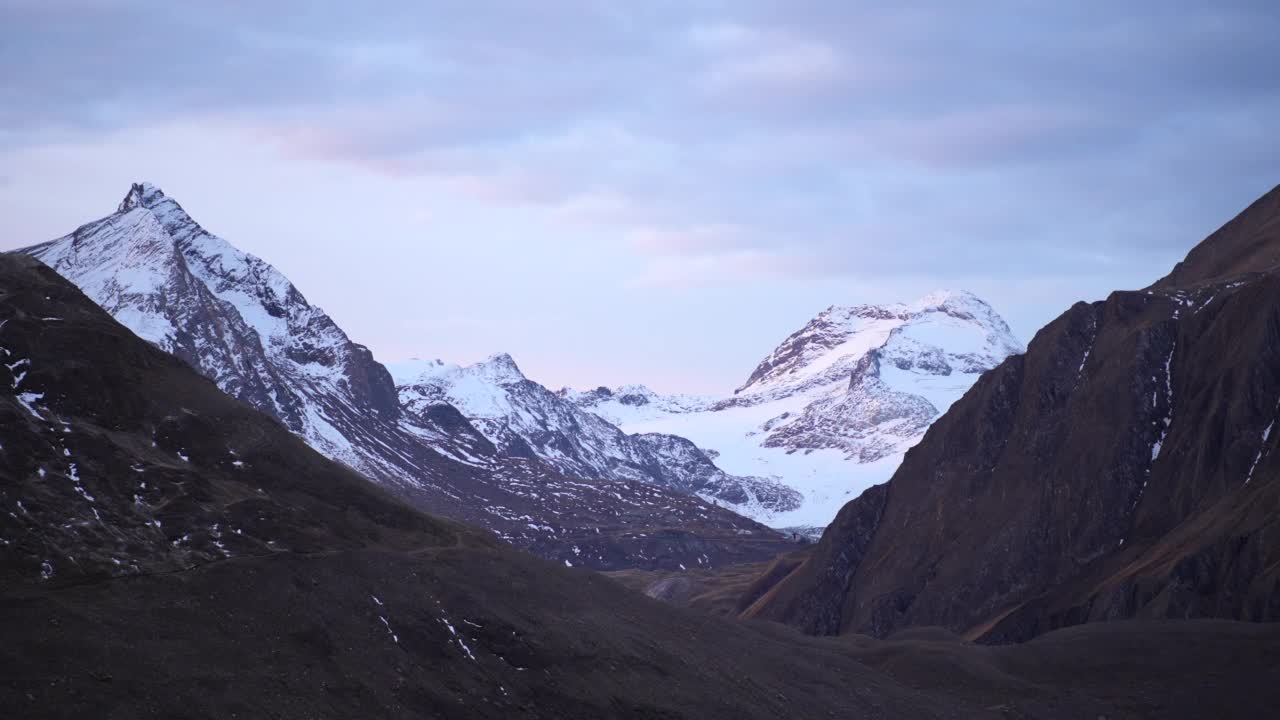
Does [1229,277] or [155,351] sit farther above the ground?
[1229,277]

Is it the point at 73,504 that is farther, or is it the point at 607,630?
the point at 607,630

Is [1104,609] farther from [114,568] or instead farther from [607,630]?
[114,568]

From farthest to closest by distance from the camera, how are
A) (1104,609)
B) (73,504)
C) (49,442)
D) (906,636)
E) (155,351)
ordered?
1. (1104,609)
2. (906,636)
3. (155,351)
4. (49,442)
5. (73,504)

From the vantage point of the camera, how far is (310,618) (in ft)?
265

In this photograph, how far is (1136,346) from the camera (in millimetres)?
187875

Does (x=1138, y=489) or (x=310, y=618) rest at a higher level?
(x=1138, y=489)

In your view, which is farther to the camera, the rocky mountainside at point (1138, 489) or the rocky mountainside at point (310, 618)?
A: the rocky mountainside at point (1138, 489)

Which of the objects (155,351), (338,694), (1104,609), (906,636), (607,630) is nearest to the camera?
(338,694)

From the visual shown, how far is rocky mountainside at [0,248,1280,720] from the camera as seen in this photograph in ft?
233

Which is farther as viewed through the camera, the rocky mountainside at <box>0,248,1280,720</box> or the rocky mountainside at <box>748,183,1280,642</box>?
the rocky mountainside at <box>748,183,1280,642</box>

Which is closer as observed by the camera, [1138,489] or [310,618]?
[310,618]

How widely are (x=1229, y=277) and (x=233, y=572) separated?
152 m

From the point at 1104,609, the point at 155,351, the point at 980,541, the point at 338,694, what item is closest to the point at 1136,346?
the point at 980,541

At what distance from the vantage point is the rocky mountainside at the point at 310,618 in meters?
70.9
